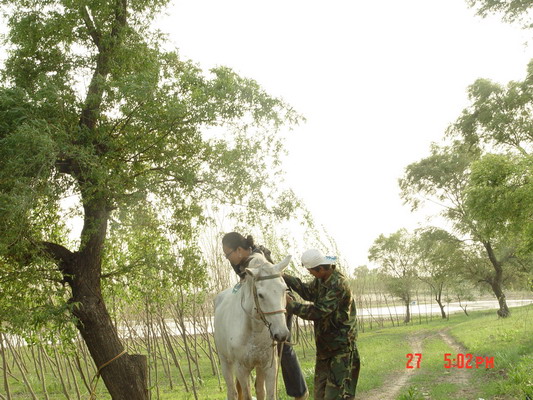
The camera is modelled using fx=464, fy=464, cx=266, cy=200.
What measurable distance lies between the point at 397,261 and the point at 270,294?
151 feet

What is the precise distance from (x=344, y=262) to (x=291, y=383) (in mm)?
22940

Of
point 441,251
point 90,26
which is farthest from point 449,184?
point 90,26

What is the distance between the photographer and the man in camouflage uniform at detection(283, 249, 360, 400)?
4352mm

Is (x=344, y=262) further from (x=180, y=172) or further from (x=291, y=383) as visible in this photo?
(x=291, y=383)

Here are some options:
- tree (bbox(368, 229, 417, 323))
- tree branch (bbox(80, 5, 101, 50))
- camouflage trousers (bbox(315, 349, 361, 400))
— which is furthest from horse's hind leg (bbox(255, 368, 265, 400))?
tree (bbox(368, 229, 417, 323))

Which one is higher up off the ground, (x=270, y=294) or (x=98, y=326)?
(x=270, y=294)

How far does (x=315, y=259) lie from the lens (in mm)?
4367

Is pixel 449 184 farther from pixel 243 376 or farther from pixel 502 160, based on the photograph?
pixel 243 376

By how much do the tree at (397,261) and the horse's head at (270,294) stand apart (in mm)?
42840

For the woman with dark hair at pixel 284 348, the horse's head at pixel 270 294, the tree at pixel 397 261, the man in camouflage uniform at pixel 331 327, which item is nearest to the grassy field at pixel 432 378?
the woman with dark hair at pixel 284 348

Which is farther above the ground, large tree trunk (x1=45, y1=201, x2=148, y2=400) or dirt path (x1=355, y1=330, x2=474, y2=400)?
large tree trunk (x1=45, y1=201, x2=148, y2=400)

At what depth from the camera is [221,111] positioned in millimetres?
8359

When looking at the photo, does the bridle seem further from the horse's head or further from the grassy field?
the grassy field

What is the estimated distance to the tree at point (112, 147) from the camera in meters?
7.36
